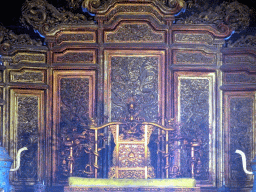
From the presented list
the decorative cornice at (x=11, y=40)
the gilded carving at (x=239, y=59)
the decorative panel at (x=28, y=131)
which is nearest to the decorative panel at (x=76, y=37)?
the decorative cornice at (x=11, y=40)

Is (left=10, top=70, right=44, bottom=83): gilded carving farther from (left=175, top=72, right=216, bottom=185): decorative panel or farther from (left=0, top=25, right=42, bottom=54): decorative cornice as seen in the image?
(left=175, top=72, right=216, bottom=185): decorative panel

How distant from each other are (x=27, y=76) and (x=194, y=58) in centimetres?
162

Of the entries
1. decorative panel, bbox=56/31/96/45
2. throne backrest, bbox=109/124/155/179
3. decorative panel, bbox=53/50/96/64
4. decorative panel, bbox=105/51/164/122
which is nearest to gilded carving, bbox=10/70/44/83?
decorative panel, bbox=53/50/96/64

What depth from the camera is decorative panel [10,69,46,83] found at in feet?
17.5

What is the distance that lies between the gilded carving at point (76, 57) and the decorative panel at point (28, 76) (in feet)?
0.66

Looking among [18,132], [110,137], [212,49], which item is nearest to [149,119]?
[110,137]

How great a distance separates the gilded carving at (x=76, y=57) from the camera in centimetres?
537

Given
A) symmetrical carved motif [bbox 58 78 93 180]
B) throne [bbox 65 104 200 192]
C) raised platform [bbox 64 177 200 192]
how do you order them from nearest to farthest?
raised platform [bbox 64 177 200 192] → throne [bbox 65 104 200 192] → symmetrical carved motif [bbox 58 78 93 180]

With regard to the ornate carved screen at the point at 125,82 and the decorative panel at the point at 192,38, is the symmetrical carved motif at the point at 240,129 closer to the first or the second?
the ornate carved screen at the point at 125,82

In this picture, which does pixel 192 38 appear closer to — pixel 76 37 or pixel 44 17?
pixel 76 37

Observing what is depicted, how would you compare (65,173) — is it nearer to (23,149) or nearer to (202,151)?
(23,149)

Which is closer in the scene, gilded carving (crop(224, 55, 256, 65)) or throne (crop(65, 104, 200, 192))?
throne (crop(65, 104, 200, 192))

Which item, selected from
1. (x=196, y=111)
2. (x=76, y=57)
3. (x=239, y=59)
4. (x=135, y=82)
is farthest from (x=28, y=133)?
(x=239, y=59)

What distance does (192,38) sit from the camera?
5.38m
